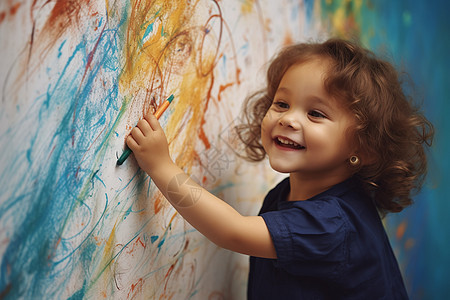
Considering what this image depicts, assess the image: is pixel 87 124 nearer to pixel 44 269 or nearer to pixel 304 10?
pixel 44 269

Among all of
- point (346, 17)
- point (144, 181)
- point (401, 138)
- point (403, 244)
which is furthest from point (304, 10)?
point (403, 244)

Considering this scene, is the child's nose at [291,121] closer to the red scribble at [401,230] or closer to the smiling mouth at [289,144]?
the smiling mouth at [289,144]

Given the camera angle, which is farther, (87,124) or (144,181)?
(144,181)

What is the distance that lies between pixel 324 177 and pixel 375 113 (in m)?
0.14

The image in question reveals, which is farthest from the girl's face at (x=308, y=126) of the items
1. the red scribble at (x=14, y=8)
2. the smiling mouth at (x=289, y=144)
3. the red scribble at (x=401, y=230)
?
the red scribble at (x=401, y=230)

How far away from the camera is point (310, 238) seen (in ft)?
2.29

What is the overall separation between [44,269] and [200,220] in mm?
238

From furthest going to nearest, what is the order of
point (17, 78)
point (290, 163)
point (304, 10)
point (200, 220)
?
point (304, 10), point (290, 163), point (200, 220), point (17, 78)

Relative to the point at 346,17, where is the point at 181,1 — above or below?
below

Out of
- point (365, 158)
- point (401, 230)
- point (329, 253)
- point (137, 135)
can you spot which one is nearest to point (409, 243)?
point (401, 230)

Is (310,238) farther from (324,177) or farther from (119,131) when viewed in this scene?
(119,131)

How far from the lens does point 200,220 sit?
2.25 feet

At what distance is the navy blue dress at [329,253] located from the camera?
27.5 inches

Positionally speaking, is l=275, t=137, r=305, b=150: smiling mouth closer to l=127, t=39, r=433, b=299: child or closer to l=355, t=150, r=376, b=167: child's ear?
l=127, t=39, r=433, b=299: child
